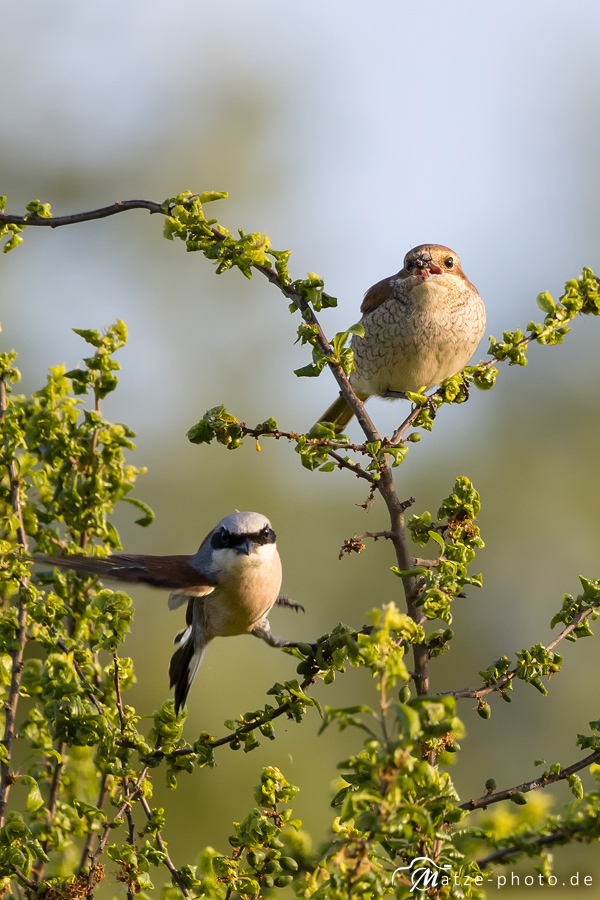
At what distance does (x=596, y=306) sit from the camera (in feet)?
8.63

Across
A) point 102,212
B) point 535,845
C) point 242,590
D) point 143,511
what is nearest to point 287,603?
point 242,590

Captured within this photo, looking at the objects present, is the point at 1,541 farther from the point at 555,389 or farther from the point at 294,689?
the point at 555,389

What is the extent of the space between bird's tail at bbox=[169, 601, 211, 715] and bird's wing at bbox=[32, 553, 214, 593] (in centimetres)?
36

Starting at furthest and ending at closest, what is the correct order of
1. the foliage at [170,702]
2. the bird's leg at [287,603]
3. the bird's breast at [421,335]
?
the bird's breast at [421,335] < the bird's leg at [287,603] < the foliage at [170,702]

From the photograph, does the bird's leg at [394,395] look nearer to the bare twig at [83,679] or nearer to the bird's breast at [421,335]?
the bird's breast at [421,335]

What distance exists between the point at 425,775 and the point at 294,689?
757mm

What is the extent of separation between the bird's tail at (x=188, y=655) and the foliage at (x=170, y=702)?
2.72 feet

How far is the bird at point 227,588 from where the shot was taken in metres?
3.60

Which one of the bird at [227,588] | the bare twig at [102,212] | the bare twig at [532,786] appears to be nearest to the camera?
the bare twig at [532,786]

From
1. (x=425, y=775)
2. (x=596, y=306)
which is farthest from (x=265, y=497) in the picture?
(x=425, y=775)

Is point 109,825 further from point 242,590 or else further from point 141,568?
point 242,590

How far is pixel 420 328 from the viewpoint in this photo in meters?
4.38

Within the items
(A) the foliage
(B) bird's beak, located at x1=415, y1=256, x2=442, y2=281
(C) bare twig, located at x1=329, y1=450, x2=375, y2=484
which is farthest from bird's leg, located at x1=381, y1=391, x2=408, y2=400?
(C) bare twig, located at x1=329, y1=450, x2=375, y2=484

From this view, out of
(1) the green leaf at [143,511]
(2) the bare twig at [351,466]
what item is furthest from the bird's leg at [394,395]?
(2) the bare twig at [351,466]
